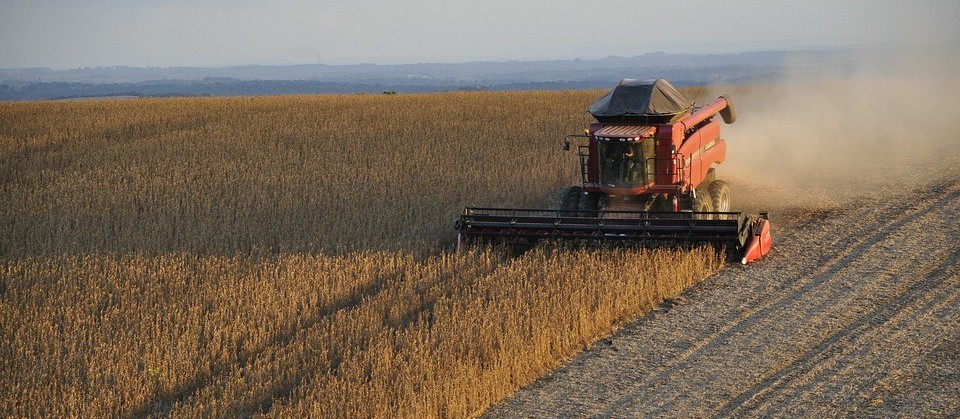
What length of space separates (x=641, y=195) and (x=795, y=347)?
13.2 ft

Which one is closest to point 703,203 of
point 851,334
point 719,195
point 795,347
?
point 719,195

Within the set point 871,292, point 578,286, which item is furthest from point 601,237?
point 871,292

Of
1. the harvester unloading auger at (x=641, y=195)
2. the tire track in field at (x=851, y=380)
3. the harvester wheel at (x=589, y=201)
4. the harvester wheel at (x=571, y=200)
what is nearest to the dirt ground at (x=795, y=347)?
the tire track in field at (x=851, y=380)

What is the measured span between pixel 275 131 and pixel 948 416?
19.4m

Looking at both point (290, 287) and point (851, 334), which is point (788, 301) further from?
point (290, 287)

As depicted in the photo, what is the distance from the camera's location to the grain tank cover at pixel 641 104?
11805 millimetres

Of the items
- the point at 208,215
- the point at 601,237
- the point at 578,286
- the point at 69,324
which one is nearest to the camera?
the point at 69,324

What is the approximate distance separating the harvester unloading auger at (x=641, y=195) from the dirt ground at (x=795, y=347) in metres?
0.57

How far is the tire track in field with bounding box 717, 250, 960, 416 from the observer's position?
282 inches

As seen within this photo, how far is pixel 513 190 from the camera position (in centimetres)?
1490

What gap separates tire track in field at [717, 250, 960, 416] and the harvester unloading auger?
174 cm

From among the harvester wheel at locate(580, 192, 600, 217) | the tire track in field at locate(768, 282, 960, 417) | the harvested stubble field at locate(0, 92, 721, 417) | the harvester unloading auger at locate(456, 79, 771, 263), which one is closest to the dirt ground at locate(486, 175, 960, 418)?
the tire track in field at locate(768, 282, 960, 417)

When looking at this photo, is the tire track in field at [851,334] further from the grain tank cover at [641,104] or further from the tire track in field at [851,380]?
the grain tank cover at [641,104]

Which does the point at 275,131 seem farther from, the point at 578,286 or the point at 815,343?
the point at 815,343
